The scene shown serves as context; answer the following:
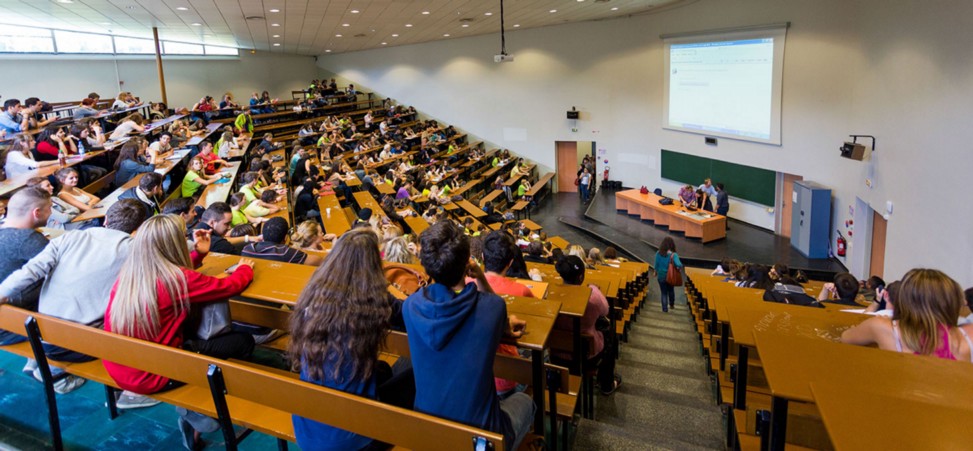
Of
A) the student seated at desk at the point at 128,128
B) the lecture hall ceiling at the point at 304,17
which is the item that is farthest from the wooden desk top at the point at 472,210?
the student seated at desk at the point at 128,128

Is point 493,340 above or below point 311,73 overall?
below

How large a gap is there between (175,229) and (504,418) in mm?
1505

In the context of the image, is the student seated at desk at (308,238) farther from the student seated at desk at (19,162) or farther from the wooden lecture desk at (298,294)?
the student seated at desk at (19,162)

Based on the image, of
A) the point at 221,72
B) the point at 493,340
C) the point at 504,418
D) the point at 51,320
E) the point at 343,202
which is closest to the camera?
the point at 493,340

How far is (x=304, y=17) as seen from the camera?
39.6ft

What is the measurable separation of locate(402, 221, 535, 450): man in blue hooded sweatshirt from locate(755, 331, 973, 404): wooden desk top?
776 mm

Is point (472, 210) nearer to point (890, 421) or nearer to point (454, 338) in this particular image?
point (454, 338)

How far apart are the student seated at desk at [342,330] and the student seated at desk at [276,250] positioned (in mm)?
1509

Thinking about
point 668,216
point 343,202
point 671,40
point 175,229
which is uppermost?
point 671,40

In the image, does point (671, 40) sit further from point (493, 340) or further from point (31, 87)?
point (31, 87)

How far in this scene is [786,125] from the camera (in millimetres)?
11828

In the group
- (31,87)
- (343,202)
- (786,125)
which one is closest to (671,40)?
(786,125)

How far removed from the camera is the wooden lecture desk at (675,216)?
1215 cm

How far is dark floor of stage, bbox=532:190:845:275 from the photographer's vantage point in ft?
36.9
